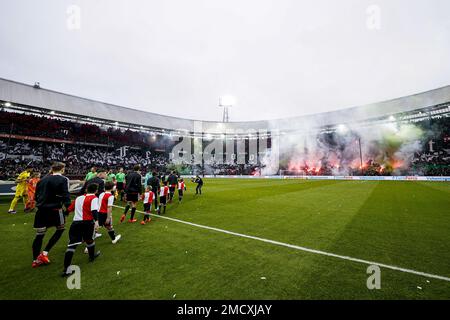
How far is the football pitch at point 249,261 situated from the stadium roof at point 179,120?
39931mm

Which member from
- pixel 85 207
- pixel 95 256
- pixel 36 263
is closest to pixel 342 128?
pixel 95 256

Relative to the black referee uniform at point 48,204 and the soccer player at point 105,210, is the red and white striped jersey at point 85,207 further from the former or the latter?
the soccer player at point 105,210

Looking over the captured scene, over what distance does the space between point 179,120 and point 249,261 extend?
6186cm

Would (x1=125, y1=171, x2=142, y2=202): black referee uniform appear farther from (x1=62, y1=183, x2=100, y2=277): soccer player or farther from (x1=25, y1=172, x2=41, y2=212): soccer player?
(x1=25, y1=172, x2=41, y2=212): soccer player

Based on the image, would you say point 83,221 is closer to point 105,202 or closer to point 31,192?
point 105,202

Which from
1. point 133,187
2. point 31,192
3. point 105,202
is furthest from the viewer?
point 31,192

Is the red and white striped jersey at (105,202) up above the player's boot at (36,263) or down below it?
above

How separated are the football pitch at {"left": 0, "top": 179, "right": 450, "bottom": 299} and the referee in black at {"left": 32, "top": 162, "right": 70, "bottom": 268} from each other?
351 mm

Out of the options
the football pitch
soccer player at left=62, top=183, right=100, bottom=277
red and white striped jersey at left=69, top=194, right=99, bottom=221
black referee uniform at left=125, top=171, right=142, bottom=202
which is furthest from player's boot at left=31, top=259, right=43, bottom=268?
black referee uniform at left=125, top=171, right=142, bottom=202

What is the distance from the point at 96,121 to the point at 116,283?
160 ft

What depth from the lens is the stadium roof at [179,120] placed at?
3562cm

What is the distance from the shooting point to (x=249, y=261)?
4.41 meters

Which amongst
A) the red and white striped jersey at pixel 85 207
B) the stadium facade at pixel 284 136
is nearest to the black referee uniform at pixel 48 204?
the red and white striped jersey at pixel 85 207
